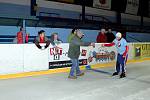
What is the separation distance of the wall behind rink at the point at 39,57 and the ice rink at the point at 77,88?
489mm

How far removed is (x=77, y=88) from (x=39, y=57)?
2.65 metres

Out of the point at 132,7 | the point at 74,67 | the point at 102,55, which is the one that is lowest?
the point at 74,67

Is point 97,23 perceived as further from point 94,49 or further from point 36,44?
point 36,44

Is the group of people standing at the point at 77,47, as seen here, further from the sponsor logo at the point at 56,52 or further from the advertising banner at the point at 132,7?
the advertising banner at the point at 132,7

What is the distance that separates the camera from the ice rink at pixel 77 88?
6297 mm

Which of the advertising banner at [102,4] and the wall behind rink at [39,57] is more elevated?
the advertising banner at [102,4]

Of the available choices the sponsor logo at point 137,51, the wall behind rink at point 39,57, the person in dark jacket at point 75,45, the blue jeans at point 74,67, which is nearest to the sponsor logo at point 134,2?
the sponsor logo at point 137,51

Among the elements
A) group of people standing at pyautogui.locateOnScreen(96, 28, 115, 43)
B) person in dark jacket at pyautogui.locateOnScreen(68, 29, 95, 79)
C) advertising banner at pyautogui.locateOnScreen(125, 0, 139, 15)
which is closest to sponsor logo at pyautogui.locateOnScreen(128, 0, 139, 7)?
advertising banner at pyautogui.locateOnScreen(125, 0, 139, 15)

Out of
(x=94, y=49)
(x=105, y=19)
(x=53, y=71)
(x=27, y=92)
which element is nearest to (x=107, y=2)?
(x=105, y=19)

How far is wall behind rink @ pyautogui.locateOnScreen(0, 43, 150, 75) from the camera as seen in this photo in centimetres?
867

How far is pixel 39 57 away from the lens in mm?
9430

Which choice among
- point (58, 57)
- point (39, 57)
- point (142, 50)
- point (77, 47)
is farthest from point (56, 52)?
point (142, 50)

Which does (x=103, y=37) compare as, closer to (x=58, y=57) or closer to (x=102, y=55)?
(x=102, y=55)

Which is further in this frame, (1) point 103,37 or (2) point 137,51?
(2) point 137,51
